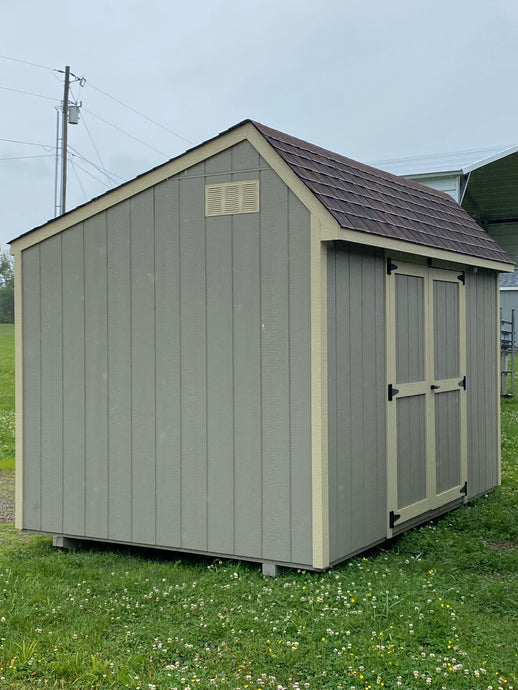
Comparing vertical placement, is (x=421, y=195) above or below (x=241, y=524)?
above

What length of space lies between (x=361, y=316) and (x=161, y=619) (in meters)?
2.44

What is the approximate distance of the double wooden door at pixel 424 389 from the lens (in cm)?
653

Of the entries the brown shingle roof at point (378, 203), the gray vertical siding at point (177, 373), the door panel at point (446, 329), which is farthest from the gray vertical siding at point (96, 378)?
the door panel at point (446, 329)

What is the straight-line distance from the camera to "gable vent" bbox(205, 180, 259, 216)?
227 inches

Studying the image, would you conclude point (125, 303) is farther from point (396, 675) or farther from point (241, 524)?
point (396, 675)

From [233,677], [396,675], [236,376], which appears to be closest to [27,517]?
[236,376]

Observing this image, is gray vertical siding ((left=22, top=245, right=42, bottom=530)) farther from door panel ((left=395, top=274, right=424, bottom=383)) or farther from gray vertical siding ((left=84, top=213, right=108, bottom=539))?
door panel ((left=395, top=274, right=424, bottom=383))

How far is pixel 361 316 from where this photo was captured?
6.06 m

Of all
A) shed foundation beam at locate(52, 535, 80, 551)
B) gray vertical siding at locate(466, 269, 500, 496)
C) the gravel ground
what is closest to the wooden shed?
shed foundation beam at locate(52, 535, 80, 551)

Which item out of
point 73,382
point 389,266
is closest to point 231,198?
point 389,266

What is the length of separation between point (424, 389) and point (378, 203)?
1.57m

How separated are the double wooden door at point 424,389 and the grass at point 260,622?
689mm

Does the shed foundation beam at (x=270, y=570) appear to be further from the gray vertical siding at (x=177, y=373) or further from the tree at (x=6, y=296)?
the tree at (x=6, y=296)

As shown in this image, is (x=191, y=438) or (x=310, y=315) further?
(x=191, y=438)
